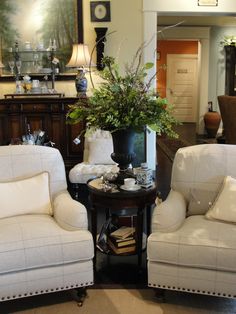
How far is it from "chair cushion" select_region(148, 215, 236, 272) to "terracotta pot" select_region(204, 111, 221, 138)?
6.53 m

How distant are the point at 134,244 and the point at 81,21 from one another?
3.69 meters

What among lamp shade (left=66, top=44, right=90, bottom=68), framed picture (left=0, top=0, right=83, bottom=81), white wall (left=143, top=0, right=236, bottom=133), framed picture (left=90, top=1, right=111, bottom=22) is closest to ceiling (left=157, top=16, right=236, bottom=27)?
white wall (left=143, top=0, right=236, bottom=133)

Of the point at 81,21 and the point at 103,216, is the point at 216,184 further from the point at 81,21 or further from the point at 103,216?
the point at 81,21

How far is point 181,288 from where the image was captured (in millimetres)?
2322

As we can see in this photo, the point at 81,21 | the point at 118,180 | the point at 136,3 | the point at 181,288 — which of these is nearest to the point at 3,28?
the point at 81,21

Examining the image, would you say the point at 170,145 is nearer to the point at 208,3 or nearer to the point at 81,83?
the point at 208,3

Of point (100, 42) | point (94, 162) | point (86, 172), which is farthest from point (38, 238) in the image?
point (100, 42)

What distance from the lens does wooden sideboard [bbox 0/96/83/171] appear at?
5.09 metres

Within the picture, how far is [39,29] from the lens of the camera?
17.5ft

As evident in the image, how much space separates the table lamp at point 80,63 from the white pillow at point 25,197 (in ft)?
8.47

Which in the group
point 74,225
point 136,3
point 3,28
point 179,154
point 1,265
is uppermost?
point 136,3

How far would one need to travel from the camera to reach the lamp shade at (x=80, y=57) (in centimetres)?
501

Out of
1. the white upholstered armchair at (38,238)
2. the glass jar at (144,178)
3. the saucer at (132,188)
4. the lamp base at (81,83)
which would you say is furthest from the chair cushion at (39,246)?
the lamp base at (81,83)

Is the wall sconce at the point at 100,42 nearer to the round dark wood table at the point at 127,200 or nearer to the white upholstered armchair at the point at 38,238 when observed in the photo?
the white upholstered armchair at the point at 38,238
